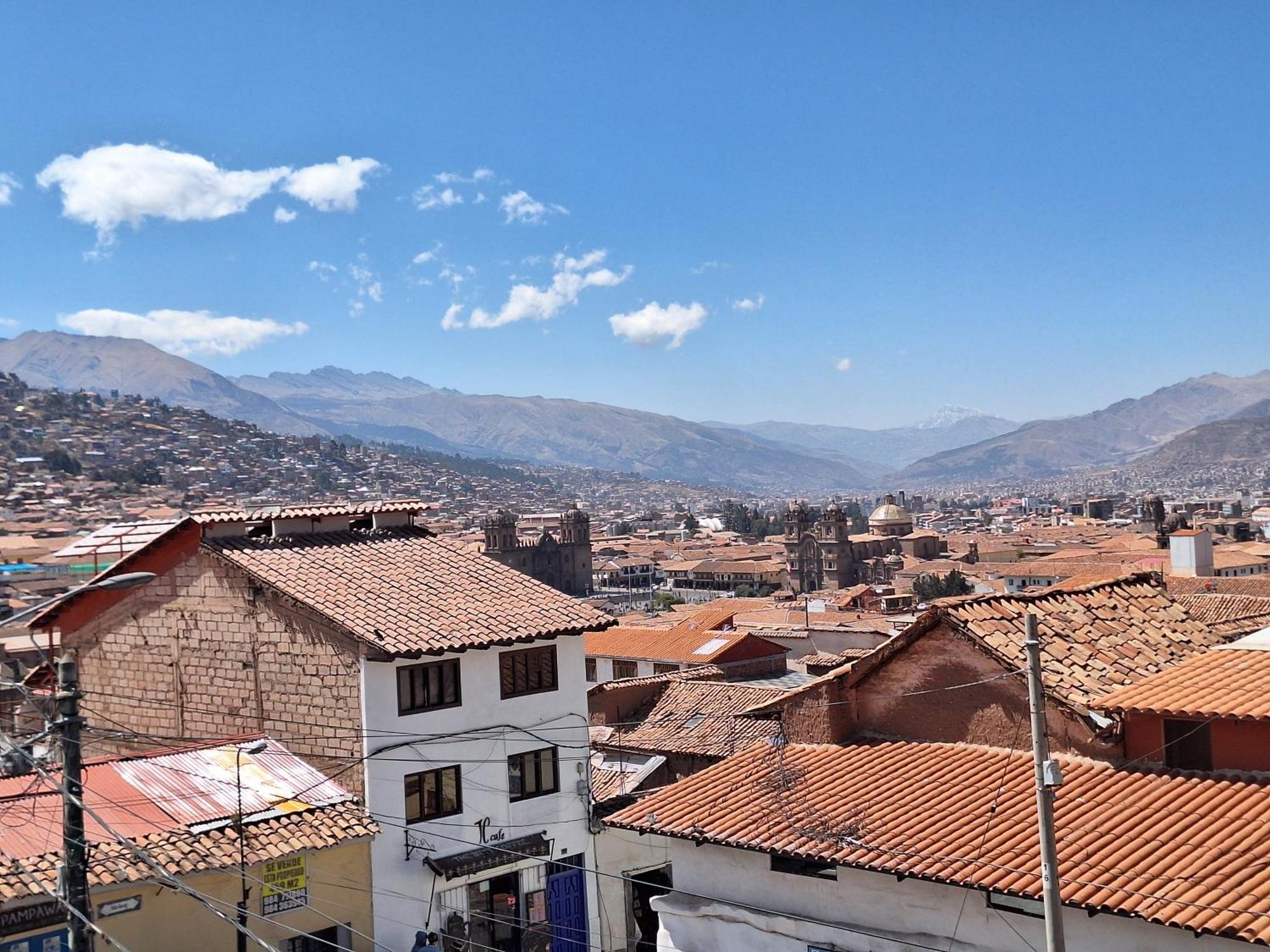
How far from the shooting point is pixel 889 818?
1148 cm

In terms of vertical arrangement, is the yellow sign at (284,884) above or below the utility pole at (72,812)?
below

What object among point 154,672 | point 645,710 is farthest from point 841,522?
point 154,672

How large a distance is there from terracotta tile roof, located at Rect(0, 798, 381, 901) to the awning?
4.13 ft

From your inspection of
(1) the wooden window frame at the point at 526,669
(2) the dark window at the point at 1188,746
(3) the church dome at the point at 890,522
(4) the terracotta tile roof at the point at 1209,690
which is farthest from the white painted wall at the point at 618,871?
(3) the church dome at the point at 890,522

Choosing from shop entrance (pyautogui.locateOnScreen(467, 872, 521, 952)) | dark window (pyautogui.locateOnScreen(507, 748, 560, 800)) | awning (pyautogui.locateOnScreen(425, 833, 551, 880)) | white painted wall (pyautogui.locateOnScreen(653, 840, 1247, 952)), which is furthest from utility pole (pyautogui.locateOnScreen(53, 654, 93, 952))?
dark window (pyautogui.locateOnScreen(507, 748, 560, 800))

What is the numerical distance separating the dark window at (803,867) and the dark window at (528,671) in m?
5.75

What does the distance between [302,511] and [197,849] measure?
6431 millimetres

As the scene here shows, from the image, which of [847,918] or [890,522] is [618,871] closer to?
[847,918]

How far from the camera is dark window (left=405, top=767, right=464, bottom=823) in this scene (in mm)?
15375

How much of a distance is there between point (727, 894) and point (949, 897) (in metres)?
2.71

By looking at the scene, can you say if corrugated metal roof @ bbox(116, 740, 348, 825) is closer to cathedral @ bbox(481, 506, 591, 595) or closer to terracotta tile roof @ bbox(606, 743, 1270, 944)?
terracotta tile roof @ bbox(606, 743, 1270, 944)

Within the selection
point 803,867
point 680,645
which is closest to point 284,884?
point 803,867

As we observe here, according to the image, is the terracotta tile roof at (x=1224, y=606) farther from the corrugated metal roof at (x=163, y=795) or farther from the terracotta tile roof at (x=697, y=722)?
the corrugated metal roof at (x=163, y=795)

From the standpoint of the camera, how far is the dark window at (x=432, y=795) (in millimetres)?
15375
